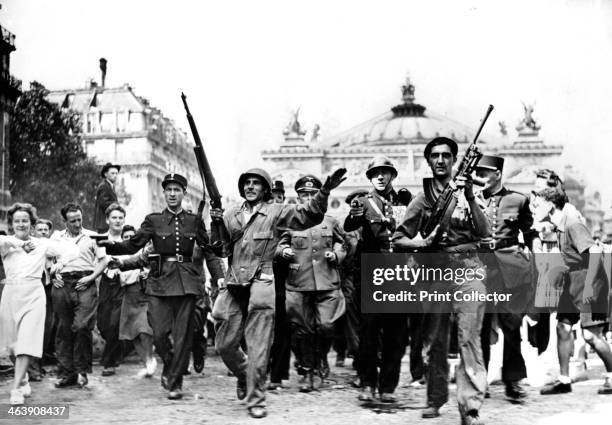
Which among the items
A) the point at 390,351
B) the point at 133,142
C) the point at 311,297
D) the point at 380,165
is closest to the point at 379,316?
the point at 390,351

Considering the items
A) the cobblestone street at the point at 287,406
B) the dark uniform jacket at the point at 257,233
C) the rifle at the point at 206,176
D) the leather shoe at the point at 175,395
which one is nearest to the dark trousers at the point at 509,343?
the cobblestone street at the point at 287,406

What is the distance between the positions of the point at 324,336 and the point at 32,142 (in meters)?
13.8

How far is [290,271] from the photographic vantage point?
7734 millimetres

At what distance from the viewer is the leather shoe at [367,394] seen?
21.8ft

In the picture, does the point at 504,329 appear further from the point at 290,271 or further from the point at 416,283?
the point at 290,271

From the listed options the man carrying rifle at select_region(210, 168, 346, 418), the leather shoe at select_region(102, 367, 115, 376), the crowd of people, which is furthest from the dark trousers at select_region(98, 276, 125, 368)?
the man carrying rifle at select_region(210, 168, 346, 418)

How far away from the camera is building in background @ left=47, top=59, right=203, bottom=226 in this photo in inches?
481

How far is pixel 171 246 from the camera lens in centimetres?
714

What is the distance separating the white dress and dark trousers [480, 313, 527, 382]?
154 inches

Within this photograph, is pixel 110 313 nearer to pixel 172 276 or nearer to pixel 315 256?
pixel 172 276

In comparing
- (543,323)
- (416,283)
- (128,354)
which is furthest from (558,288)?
(128,354)

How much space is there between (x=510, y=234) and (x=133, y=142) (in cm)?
1077

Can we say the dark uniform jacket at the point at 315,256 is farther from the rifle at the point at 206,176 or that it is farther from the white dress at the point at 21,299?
the white dress at the point at 21,299

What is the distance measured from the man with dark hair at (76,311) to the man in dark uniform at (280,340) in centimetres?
181
